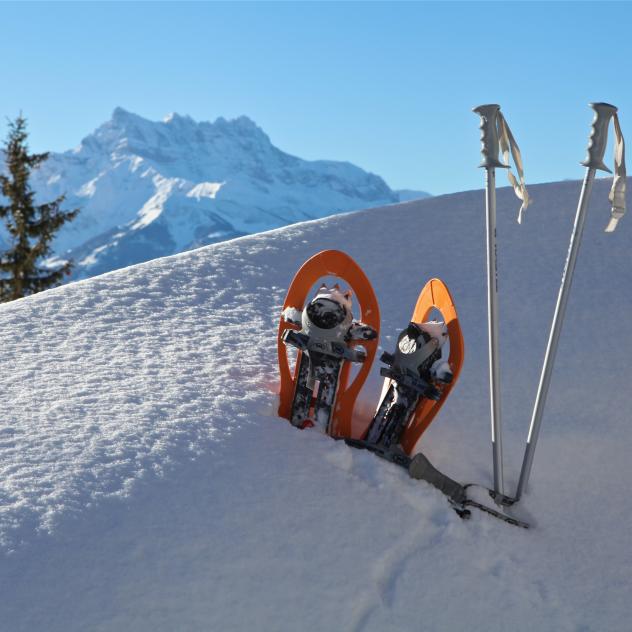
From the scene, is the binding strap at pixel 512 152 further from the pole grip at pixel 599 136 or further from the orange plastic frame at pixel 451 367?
the orange plastic frame at pixel 451 367

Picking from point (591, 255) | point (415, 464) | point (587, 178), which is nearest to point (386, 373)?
point (415, 464)

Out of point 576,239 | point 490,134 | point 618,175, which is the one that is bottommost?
point 576,239

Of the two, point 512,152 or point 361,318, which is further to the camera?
point 361,318

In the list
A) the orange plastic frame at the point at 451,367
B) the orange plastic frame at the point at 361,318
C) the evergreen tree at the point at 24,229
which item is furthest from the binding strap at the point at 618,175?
the evergreen tree at the point at 24,229

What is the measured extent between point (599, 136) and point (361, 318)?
1.53 metres

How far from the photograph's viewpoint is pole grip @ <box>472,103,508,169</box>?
12.0ft

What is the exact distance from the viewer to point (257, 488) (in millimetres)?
3252

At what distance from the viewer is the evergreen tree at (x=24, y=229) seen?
647 inches

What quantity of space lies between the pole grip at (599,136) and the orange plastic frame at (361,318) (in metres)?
1.32

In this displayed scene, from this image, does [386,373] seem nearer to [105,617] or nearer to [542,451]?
[542,451]

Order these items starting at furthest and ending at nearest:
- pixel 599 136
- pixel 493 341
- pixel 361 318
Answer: pixel 361 318
pixel 493 341
pixel 599 136

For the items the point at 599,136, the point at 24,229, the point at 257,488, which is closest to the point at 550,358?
the point at 599,136

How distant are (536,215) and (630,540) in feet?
13.9

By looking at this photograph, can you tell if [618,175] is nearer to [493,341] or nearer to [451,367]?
[493,341]
